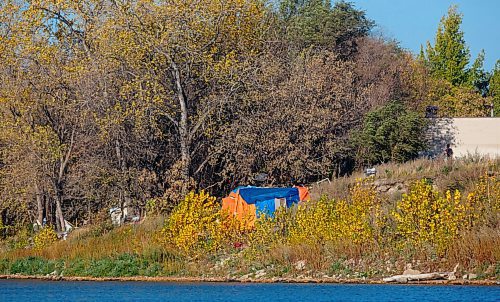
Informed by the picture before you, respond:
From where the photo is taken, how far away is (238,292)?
2881 cm

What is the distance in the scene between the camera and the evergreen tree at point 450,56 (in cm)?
7638

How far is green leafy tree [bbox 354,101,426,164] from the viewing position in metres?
46.5

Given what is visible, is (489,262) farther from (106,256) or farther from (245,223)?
(106,256)

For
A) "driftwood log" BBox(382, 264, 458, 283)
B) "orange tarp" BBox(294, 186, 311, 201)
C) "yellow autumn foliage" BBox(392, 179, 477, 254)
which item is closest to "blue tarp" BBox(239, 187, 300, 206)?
"orange tarp" BBox(294, 186, 311, 201)

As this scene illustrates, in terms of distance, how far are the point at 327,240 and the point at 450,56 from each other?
47.7m

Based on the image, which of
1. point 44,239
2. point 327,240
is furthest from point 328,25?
point 327,240

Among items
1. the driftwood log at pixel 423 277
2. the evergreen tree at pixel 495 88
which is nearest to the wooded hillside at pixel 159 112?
the driftwood log at pixel 423 277

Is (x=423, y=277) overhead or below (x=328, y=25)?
below

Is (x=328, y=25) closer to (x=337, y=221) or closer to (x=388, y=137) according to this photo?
(x=388, y=137)

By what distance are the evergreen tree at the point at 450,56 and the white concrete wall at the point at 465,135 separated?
2705cm

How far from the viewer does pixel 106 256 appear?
123ft

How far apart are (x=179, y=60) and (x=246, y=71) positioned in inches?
121

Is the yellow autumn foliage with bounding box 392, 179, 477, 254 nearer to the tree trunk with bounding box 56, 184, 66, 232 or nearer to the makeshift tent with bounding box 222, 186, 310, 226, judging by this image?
the makeshift tent with bounding box 222, 186, 310, 226

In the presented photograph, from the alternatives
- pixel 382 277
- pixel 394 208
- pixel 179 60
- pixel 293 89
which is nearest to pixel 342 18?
pixel 293 89
